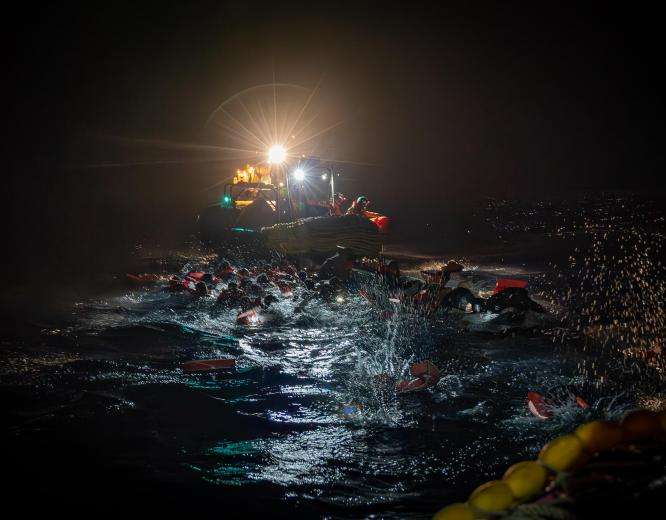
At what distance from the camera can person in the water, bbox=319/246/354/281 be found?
10820 millimetres

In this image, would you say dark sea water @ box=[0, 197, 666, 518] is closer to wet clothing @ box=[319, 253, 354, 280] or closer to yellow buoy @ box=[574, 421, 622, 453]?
→ wet clothing @ box=[319, 253, 354, 280]

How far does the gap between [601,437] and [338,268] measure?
31.9ft

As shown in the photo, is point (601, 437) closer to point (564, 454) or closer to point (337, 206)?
point (564, 454)

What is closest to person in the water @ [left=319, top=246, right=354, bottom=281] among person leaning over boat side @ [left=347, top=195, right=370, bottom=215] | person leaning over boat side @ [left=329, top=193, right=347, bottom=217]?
person leaning over boat side @ [left=329, top=193, right=347, bottom=217]

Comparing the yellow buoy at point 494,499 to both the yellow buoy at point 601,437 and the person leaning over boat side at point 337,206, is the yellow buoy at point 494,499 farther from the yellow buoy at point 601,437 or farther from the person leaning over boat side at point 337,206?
the person leaning over boat side at point 337,206

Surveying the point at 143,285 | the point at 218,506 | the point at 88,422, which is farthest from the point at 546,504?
the point at 143,285

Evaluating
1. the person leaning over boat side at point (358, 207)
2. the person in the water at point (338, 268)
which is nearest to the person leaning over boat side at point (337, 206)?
the person leaning over boat side at point (358, 207)

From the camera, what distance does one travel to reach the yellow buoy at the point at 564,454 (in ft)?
4.38

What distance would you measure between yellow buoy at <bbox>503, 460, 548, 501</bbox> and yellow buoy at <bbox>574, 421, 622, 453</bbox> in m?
0.15

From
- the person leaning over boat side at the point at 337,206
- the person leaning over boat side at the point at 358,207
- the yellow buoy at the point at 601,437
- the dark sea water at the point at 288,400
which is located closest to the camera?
the yellow buoy at the point at 601,437

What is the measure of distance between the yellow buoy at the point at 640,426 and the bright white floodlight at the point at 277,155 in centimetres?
1765

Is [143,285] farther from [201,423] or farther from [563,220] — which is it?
[563,220]

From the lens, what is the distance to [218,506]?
3.01 m

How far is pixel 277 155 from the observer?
18.4 metres
